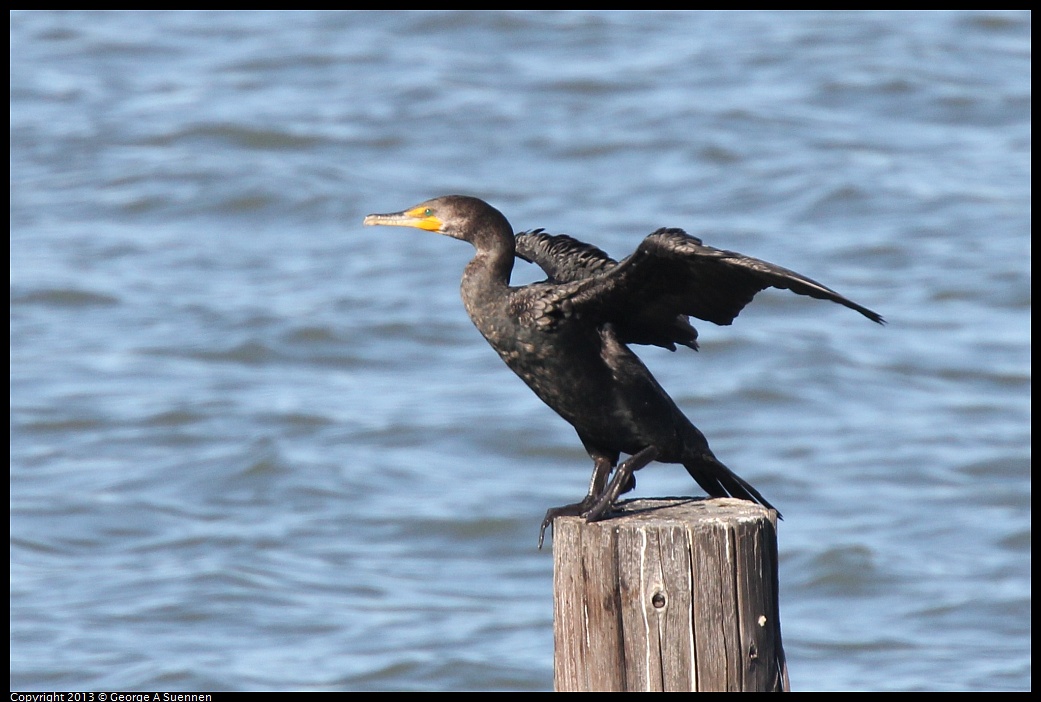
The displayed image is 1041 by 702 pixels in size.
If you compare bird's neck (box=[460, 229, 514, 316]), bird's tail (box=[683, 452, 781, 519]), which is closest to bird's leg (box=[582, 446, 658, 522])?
bird's tail (box=[683, 452, 781, 519])

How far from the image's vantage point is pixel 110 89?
61.2 ft

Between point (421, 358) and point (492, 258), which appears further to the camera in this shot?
point (421, 358)

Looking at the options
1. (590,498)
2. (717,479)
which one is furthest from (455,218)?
(717,479)

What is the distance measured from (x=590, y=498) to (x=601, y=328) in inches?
20.4

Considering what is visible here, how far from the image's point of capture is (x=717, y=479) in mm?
4766

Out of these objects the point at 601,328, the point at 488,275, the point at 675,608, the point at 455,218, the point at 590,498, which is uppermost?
the point at 455,218

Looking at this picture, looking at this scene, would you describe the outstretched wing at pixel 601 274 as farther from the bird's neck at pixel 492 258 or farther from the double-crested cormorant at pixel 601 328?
the bird's neck at pixel 492 258

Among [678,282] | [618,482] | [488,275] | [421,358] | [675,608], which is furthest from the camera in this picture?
[421,358]

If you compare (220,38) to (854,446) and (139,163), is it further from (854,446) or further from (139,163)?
(854,446)

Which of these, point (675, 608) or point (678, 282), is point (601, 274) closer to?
point (678, 282)

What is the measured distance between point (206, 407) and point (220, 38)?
9.29 m

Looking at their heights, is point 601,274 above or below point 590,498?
above

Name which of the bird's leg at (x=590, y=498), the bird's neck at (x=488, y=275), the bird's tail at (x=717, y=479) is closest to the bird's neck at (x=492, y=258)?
the bird's neck at (x=488, y=275)

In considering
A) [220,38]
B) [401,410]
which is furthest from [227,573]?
[220,38]
